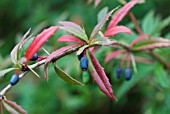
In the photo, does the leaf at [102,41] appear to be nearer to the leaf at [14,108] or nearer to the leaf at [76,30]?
the leaf at [76,30]

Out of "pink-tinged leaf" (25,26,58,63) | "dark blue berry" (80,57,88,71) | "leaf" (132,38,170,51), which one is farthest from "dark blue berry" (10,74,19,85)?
"leaf" (132,38,170,51)

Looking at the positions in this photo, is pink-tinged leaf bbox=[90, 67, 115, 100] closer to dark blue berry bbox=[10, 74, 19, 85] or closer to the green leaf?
dark blue berry bbox=[10, 74, 19, 85]

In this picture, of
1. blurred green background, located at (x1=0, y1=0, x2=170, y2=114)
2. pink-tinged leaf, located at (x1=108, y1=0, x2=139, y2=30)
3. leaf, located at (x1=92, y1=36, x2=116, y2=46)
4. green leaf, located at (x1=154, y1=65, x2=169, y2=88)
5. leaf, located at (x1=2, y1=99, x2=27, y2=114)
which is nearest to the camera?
leaf, located at (x1=92, y1=36, x2=116, y2=46)

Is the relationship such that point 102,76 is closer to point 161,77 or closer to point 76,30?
point 76,30

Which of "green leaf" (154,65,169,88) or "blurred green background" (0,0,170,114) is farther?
"blurred green background" (0,0,170,114)

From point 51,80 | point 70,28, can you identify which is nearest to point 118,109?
point 51,80

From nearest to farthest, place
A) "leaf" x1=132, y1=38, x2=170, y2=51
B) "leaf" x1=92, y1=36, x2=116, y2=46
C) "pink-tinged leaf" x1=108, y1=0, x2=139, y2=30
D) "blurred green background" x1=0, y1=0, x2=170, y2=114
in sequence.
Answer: "leaf" x1=92, y1=36, x2=116, y2=46, "pink-tinged leaf" x1=108, y1=0, x2=139, y2=30, "leaf" x1=132, y1=38, x2=170, y2=51, "blurred green background" x1=0, y1=0, x2=170, y2=114

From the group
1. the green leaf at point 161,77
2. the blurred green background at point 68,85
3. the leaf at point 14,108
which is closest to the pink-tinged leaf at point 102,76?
the leaf at point 14,108

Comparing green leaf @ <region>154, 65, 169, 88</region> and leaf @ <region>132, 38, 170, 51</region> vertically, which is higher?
leaf @ <region>132, 38, 170, 51</region>

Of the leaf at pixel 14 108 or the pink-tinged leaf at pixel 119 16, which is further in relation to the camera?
the pink-tinged leaf at pixel 119 16

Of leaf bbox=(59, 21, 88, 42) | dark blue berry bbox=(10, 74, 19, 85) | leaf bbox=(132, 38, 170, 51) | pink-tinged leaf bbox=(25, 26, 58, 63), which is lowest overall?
leaf bbox=(132, 38, 170, 51)

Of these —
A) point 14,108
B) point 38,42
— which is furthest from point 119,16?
point 14,108
